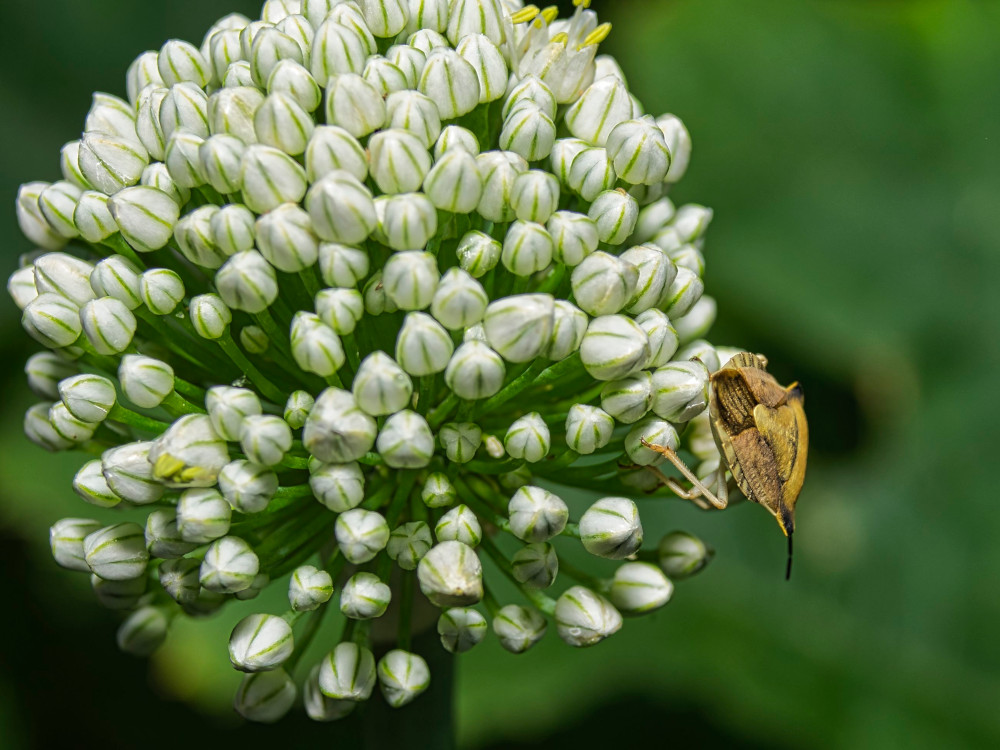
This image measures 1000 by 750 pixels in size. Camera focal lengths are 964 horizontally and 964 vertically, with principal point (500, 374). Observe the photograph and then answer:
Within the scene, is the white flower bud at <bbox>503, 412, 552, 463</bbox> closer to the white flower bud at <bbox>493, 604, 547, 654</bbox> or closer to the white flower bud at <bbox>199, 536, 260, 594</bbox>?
the white flower bud at <bbox>493, 604, 547, 654</bbox>

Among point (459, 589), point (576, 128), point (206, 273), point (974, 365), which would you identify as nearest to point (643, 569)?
point (459, 589)

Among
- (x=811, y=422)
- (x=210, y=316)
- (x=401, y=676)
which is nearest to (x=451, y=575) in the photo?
(x=401, y=676)

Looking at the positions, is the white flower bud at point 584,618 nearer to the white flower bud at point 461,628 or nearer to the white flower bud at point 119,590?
the white flower bud at point 461,628

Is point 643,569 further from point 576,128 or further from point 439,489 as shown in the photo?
point 576,128

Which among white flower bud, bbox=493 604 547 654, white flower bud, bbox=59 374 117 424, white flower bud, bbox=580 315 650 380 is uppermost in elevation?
white flower bud, bbox=59 374 117 424

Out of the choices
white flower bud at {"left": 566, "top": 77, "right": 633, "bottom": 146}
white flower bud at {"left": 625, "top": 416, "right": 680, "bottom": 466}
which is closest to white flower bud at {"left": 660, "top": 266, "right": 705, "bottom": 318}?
white flower bud at {"left": 625, "top": 416, "right": 680, "bottom": 466}

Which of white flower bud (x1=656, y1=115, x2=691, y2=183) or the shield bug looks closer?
the shield bug
